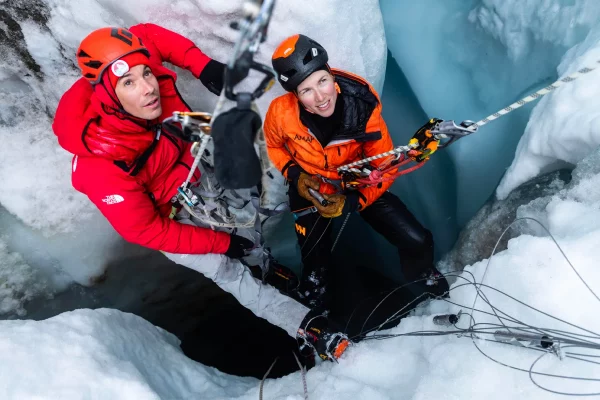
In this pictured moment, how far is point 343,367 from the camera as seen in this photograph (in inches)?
81.7

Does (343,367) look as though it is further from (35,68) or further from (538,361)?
(35,68)

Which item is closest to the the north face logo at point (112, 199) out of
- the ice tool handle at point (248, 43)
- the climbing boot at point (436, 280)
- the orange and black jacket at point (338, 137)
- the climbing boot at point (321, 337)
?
the orange and black jacket at point (338, 137)

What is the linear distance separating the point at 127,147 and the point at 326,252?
150 cm

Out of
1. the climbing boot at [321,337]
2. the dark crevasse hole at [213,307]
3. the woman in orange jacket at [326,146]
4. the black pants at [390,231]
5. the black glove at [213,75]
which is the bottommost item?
the dark crevasse hole at [213,307]

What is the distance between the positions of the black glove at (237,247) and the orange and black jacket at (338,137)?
473mm

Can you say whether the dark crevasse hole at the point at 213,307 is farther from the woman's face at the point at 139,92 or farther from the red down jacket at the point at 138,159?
the woman's face at the point at 139,92

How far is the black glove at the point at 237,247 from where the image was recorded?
234cm

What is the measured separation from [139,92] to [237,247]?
40.2 inches

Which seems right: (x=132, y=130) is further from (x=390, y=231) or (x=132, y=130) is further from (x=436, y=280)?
(x=436, y=280)

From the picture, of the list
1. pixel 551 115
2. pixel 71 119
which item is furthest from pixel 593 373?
pixel 71 119

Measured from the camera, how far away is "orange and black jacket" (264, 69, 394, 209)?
2031 millimetres

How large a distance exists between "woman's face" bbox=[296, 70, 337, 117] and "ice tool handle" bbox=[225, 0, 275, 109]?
87 cm

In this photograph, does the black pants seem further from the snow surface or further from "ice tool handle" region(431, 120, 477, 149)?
"ice tool handle" region(431, 120, 477, 149)

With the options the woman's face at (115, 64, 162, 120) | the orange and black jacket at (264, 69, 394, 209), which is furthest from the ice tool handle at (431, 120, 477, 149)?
the woman's face at (115, 64, 162, 120)
